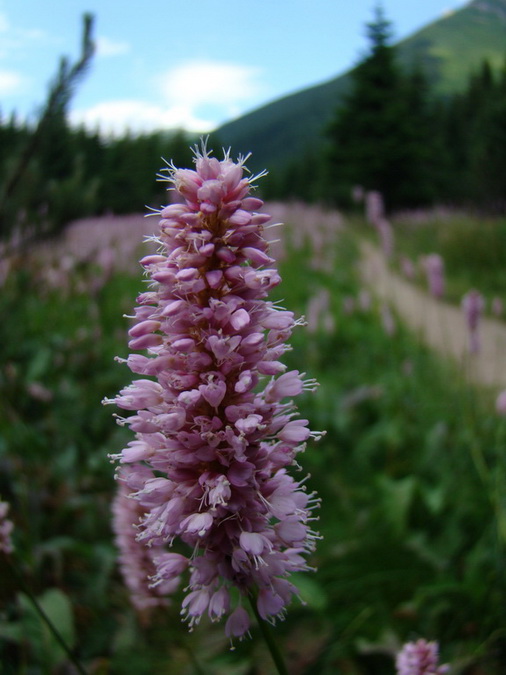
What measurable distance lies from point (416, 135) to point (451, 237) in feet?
49.8

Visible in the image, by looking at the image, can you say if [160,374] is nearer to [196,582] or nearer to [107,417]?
[196,582]

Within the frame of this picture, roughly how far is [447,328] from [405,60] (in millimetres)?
81555

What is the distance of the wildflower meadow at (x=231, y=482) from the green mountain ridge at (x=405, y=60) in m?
78.4

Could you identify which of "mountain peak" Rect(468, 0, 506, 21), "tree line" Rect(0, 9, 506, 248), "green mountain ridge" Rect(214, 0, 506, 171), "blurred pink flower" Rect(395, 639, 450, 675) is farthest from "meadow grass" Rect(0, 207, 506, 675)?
"mountain peak" Rect(468, 0, 506, 21)

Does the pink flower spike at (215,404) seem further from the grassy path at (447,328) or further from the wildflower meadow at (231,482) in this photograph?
the grassy path at (447,328)

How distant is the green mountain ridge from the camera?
83.1 m

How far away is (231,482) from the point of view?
0.96 meters

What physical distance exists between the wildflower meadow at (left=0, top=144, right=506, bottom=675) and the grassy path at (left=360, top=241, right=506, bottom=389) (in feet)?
0.89

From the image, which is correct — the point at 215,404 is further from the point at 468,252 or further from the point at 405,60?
the point at 405,60

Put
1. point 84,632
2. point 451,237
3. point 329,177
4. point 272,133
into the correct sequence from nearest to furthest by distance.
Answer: point 84,632, point 451,237, point 329,177, point 272,133

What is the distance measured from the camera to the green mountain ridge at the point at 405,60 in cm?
8306

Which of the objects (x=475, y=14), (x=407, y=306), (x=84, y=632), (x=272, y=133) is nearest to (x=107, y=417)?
(x=84, y=632)

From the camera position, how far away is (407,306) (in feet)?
29.2

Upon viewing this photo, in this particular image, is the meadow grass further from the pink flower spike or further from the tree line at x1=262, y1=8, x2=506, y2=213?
the tree line at x1=262, y1=8, x2=506, y2=213
